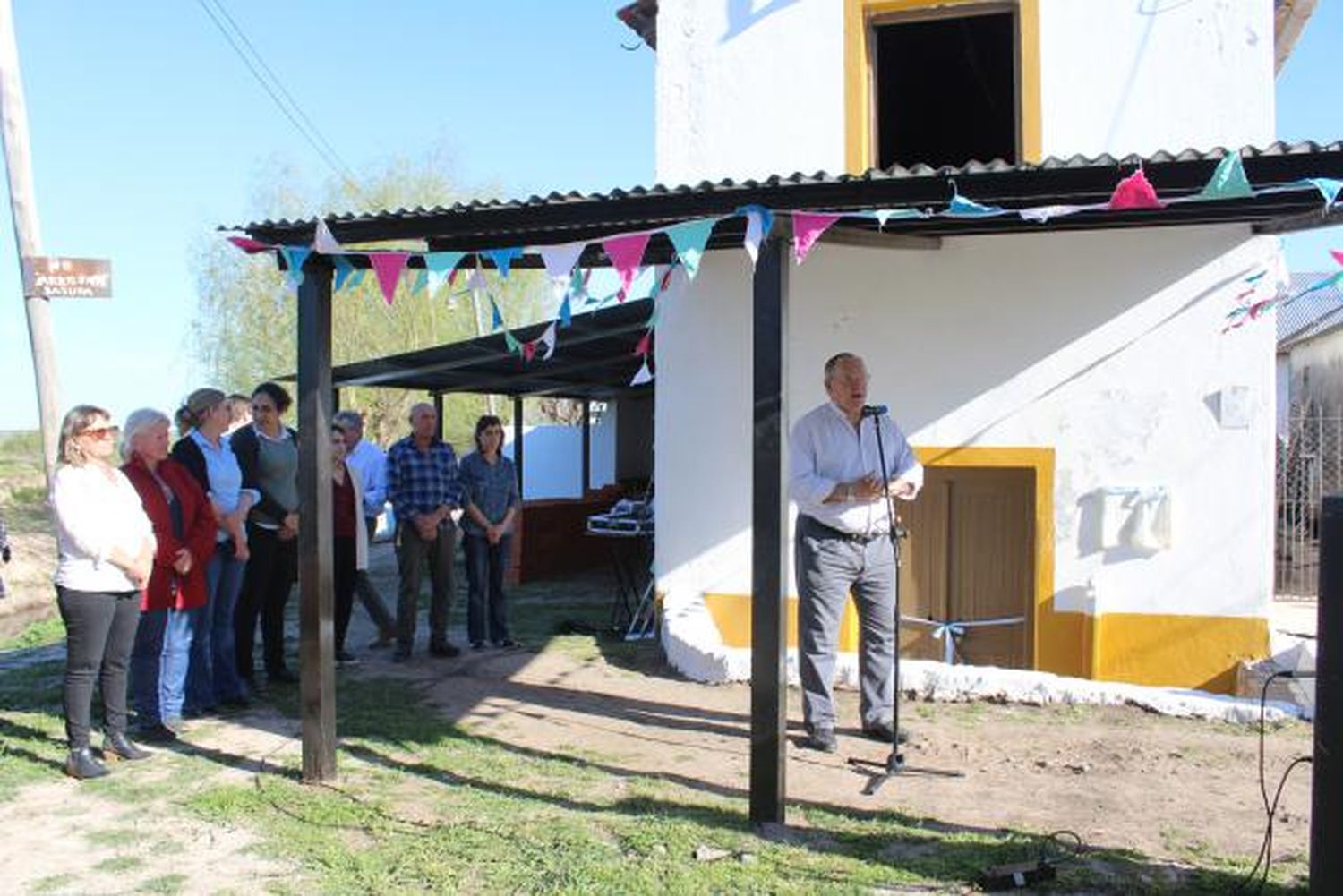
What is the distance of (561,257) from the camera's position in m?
4.88

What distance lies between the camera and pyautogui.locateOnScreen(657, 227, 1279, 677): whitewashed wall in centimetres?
663

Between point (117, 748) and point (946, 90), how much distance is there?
892 centimetres

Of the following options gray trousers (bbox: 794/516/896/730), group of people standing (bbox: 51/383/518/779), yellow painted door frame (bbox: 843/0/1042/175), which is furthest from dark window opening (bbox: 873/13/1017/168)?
group of people standing (bbox: 51/383/518/779)

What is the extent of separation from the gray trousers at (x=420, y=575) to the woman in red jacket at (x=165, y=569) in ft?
6.57

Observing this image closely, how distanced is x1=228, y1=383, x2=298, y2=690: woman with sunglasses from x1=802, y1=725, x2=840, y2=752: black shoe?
3215 mm

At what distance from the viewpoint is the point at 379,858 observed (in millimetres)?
4105

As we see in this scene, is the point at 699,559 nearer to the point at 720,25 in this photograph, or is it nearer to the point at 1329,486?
the point at 720,25

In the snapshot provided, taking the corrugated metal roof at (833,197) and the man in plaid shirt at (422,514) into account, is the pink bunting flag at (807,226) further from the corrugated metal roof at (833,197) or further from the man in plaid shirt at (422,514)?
the man in plaid shirt at (422,514)

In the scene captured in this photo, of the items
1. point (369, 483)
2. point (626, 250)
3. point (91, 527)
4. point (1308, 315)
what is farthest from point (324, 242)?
point (1308, 315)

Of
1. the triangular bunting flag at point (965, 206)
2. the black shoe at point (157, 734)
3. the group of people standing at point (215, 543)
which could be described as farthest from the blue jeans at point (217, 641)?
the triangular bunting flag at point (965, 206)

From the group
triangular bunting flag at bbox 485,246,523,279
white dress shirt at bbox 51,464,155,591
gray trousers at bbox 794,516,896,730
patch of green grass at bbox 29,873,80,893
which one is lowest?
patch of green grass at bbox 29,873,80,893

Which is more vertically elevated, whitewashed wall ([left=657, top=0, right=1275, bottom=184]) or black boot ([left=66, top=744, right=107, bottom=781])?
whitewashed wall ([left=657, top=0, right=1275, bottom=184])

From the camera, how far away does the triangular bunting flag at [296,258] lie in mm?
5047

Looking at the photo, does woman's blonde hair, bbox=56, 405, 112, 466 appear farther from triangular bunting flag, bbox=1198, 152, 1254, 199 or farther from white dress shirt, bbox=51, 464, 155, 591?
triangular bunting flag, bbox=1198, 152, 1254, 199
